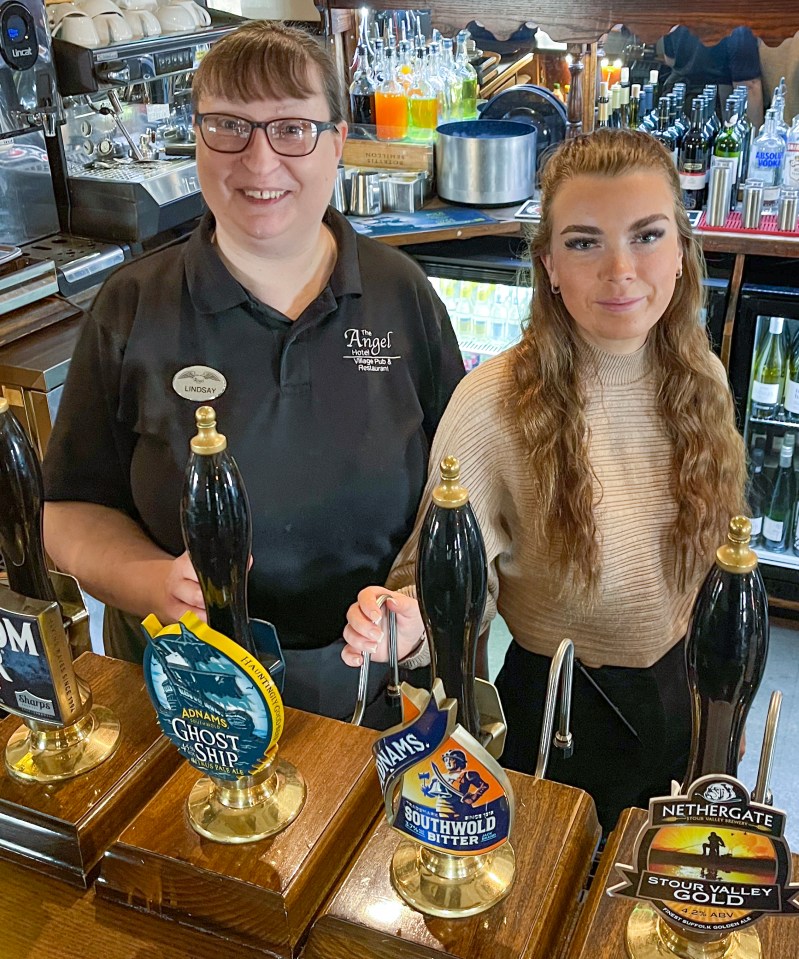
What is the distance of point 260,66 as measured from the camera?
130 cm

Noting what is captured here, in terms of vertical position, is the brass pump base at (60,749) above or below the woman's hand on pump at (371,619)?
below

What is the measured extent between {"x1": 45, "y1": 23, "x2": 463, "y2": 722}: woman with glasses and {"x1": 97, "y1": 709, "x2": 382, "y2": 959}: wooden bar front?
16.1 inches

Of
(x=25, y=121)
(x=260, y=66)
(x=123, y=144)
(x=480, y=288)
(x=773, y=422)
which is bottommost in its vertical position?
(x=773, y=422)

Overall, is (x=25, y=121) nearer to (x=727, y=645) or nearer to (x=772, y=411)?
(x=772, y=411)

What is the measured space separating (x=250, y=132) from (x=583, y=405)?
607mm

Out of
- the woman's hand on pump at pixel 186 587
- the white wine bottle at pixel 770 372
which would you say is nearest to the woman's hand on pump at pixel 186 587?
the woman's hand on pump at pixel 186 587

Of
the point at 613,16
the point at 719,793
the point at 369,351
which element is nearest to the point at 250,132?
the point at 369,351

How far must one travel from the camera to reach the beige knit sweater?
1.43 meters

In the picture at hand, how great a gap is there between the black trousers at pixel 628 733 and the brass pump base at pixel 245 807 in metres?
0.71

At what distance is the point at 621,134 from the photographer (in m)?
1.41

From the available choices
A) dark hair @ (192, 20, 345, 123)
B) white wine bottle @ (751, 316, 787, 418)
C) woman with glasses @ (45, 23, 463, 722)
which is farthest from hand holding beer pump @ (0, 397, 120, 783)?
white wine bottle @ (751, 316, 787, 418)

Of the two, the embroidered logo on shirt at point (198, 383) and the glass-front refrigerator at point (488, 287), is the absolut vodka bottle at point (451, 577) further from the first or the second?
the glass-front refrigerator at point (488, 287)

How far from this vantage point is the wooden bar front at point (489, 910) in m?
0.75

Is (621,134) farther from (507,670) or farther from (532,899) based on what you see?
(532,899)
